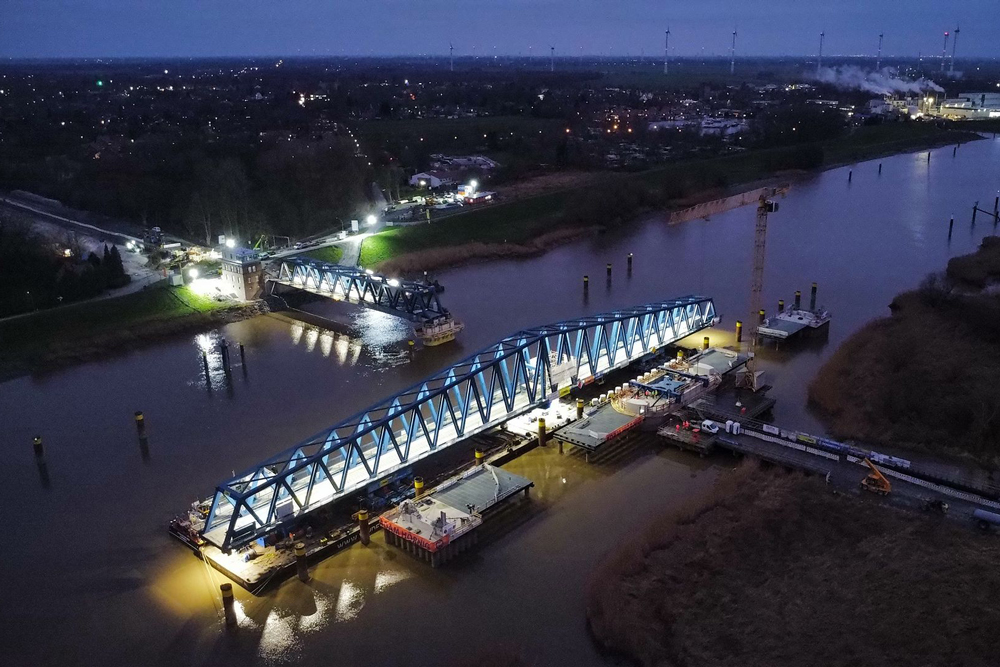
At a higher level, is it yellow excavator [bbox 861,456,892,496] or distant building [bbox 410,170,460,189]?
distant building [bbox 410,170,460,189]

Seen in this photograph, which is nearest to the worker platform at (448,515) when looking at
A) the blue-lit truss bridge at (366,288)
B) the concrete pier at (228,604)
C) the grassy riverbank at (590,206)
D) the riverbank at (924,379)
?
the concrete pier at (228,604)

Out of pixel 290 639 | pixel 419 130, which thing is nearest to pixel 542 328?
pixel 290 639

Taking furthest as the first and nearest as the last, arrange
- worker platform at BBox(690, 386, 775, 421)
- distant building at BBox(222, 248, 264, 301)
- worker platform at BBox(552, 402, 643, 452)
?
1. distant building at BBox(222, 248, 264, 301)
2. worker platform at BBox(690, 386, 775, 421)
3. worker platform at BBox(552, 402, 643, 452)

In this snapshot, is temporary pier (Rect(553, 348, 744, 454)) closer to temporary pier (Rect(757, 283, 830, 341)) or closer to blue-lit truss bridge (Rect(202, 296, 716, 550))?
blue-lit truss bridge (Rect(202, 296, 716, 550))

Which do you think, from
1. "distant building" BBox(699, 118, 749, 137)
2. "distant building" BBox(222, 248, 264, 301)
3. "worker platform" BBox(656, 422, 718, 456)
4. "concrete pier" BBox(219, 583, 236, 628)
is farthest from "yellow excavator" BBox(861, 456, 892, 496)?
"distant building" BBox(699, 118, 749, 137)

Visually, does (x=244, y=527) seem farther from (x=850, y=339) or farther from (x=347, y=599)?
(x=850, y=339)

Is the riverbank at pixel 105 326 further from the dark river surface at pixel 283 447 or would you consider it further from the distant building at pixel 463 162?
the distant building at pixel 463 162
